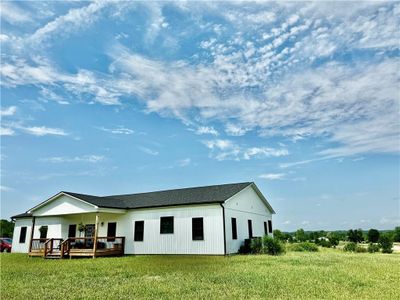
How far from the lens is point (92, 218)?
2350 centimetres

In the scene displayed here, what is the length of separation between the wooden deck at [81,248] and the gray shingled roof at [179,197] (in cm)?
248

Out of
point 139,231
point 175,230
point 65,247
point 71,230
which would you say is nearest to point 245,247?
point 175,230

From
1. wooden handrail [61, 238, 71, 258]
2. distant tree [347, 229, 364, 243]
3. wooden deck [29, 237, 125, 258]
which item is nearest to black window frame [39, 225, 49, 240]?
wooden deck [29, 237, 125, 258]

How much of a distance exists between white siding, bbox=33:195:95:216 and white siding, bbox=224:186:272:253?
29.4 ft

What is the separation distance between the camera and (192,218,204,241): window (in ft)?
60.8

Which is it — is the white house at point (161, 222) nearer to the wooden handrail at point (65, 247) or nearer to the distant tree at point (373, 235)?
the wooden handrail at point (65, 247)

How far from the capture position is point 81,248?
19.7 metres

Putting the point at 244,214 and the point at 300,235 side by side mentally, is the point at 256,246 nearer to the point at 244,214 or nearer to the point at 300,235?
the point at 244,214

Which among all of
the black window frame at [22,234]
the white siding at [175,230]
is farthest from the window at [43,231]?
the white siding at [175,230]

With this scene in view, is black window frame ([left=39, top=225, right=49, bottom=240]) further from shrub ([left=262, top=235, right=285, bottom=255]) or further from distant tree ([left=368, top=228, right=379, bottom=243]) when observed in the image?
distant tree ([left=368, top=228, right=379, bottom=243])

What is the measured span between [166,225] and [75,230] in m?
9.25

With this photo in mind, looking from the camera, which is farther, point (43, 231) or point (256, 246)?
point (43, 231)

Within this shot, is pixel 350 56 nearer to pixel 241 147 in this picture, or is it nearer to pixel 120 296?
pixel 241 147

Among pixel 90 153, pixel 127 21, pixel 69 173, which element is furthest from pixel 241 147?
pixel 69 173
